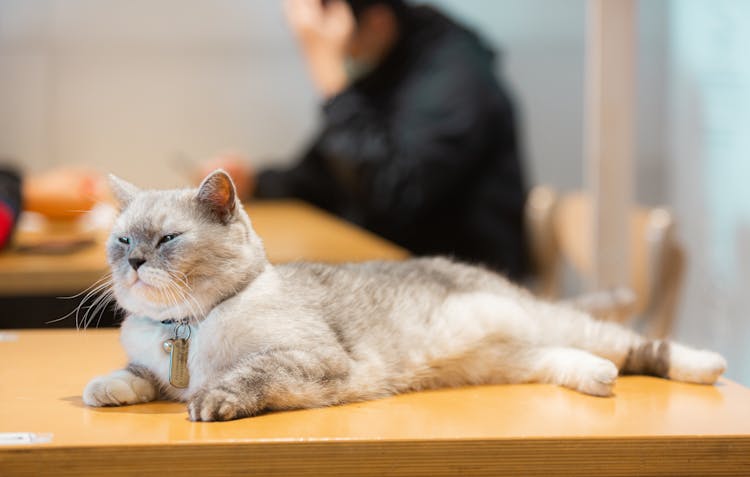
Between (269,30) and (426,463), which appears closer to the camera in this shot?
(426,463)

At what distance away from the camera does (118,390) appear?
116cm

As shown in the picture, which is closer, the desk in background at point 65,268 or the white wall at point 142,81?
the desk in background at point 65,268

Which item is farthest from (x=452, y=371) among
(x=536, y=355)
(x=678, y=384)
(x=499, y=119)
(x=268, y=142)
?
(x=268, y=142)

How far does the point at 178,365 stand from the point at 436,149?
179 centimetres

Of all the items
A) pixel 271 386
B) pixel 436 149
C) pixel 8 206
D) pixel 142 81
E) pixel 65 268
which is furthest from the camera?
pixel 142 81

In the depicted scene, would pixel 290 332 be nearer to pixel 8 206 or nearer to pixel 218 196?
pixel 218 196

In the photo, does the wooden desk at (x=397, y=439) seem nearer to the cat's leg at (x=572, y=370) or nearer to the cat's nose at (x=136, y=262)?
the cat's leg at (x=572, y=370)

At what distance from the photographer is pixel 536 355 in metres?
1.33

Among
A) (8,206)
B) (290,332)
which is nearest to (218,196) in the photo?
(290,332)

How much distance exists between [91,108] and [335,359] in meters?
3.52

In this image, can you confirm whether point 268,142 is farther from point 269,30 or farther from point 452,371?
point 452,371

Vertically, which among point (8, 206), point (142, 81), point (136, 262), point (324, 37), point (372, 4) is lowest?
point (8, 206)

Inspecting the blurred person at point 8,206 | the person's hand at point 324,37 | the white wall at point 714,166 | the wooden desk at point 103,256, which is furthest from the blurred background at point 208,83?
the blurred person at point 8,206

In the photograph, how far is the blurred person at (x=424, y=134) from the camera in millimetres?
2885
